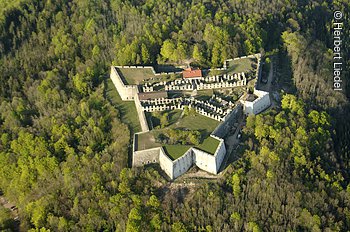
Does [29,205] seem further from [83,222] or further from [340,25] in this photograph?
[340,25]

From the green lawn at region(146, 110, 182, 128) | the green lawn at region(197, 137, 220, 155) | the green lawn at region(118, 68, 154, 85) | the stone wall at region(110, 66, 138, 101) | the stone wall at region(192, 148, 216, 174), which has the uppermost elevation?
the green lawn at region(118, 68, 154, 85)

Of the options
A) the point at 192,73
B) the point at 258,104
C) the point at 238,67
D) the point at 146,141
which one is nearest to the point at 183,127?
the point at 146,141

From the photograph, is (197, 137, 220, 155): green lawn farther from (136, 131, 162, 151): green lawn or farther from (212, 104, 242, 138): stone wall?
(136, 131, 162, 151): green lawn

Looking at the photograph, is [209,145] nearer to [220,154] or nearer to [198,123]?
[220,154]

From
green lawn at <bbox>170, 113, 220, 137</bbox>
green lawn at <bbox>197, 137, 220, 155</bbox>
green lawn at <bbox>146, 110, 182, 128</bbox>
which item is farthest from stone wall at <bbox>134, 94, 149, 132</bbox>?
green lawn at <bbox>197, 137, 220, 155</bbox>

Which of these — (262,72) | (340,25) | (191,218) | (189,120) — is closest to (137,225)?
(191,218)

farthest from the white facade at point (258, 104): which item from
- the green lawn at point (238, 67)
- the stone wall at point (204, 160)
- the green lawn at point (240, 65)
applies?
the stone wall at point (204, 160)
